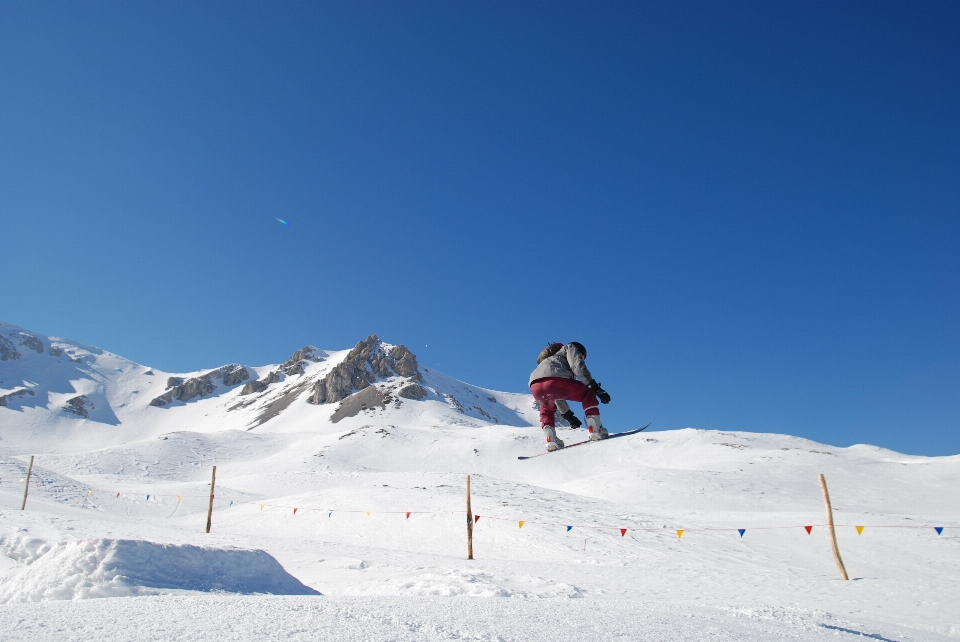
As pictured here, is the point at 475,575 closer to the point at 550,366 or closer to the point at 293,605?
the point at 550,366

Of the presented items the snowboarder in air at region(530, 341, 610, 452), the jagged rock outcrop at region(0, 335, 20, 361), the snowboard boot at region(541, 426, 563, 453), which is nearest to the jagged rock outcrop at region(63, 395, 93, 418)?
the jagged rock outcrop at region(0, 335, 20, 361)

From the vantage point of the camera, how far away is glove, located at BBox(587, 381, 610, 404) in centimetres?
914

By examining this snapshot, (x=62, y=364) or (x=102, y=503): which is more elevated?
(x=62, y=364)

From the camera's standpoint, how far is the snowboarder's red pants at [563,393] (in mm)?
9320

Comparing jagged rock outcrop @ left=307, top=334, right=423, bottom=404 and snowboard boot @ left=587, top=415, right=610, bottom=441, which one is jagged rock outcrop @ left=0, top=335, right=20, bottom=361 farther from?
snowboard boot @ left=587, top=415, right=610, bottom=441

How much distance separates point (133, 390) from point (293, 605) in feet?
546

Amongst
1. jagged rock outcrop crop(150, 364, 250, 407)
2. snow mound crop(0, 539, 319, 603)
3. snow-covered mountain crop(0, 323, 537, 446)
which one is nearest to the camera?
snow mound crop(0, 539, 319, 603)

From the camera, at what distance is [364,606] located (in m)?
4.30

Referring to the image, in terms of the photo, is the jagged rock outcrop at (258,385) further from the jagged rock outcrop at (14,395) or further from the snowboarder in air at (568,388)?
the snowboarder in air at (568,388)

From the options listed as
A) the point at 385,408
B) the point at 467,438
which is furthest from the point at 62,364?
the point at 467,438

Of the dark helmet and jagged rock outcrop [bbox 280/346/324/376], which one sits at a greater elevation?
jagged rock outcrop [bbox 280/346/324/376]

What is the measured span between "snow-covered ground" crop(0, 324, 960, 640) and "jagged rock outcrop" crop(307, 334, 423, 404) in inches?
2024

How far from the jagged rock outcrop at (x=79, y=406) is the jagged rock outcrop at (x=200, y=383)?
14.8 meters

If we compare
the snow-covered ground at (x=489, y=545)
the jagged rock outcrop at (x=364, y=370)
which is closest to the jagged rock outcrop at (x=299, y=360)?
the jagged rock outcrop at (x=364, y=370)
